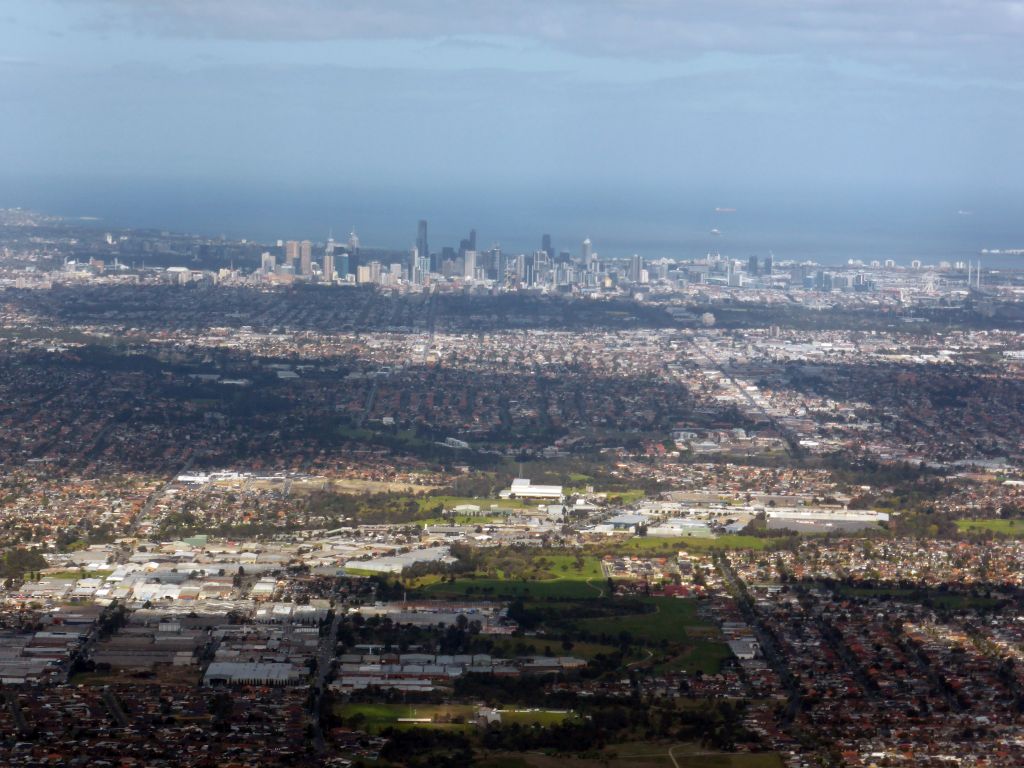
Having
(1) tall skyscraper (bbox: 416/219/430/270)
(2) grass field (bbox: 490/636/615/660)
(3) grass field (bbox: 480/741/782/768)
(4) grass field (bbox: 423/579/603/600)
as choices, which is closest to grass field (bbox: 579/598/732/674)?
(2) grass field (bbox: 490/636/615/660)

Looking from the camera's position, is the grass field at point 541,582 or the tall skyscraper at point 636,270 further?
the tall skyscraper at point 636,270

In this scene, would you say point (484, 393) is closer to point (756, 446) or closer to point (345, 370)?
point (345, 370)

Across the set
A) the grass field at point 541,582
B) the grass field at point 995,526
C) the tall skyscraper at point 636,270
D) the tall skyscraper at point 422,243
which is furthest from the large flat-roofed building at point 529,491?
the tall skyscraper at point 422,243

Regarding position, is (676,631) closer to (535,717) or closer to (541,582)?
(541,582)

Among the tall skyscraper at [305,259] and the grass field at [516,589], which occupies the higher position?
the tall skyscraper at [305,259]

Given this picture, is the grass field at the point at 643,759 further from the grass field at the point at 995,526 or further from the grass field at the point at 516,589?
the grass field at the point at 995,526

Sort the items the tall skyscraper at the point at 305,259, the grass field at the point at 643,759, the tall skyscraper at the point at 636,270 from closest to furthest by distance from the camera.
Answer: the grass field at the point at 643,759 < the tall skyscraper at the point at 305,259 < the tall skyscraper at the point at 636,270

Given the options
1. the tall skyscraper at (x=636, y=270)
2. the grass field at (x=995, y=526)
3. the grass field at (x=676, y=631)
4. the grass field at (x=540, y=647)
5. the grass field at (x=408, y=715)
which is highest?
the tall skyscraper at (x=636, y=270)
